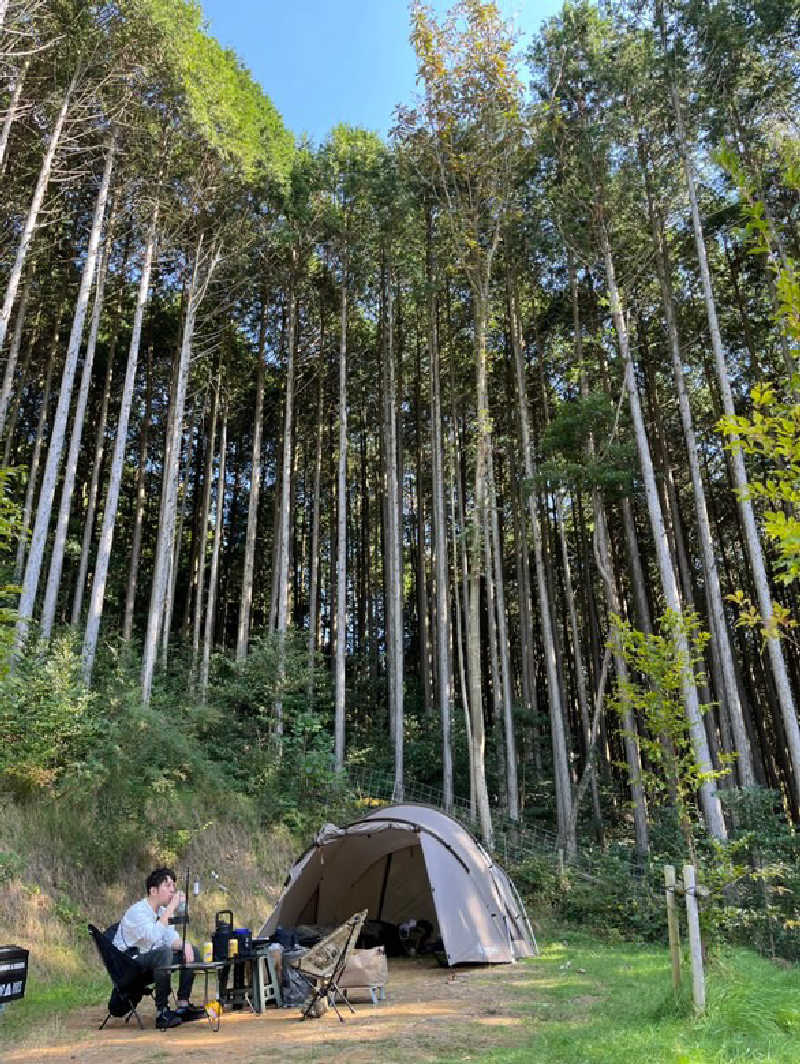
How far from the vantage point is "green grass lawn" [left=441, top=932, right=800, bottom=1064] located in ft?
11.4

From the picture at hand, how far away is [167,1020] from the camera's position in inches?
190

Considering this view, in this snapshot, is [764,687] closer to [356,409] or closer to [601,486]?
[601,486]

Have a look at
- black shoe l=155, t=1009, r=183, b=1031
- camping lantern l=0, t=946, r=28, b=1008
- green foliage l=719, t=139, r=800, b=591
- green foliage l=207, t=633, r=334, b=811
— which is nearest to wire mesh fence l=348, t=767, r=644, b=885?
green foliage l=207, t=633, r=334, b=811

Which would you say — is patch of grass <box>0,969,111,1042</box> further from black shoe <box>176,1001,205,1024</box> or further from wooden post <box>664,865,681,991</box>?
wooden post <box>664,865,681,991</box>

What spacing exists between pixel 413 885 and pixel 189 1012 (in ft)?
14.4

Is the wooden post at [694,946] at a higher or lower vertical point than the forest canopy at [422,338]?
lower

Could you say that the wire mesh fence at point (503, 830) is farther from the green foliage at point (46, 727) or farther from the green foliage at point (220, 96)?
the green foliage at point (220, 96)

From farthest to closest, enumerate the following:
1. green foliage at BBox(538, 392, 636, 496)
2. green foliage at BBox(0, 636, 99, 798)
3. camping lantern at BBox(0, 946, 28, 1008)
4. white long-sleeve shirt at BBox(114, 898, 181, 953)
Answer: green foliage at BBox(538, 392, 636, 496), green foliage at BBox(0, 636, 99, 798), white long-sleeve shirt at BBox(114, 898, 181, 953), camping lantern at BBox(0, 946, 28, 1008)

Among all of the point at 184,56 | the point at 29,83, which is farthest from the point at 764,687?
the point at 29,83

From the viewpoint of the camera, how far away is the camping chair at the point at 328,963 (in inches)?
200

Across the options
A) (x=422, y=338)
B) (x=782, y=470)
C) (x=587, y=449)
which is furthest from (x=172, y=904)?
(x=422, y=338)

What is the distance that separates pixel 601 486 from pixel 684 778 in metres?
6.88

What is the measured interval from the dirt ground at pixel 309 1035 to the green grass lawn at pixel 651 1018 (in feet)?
0.82

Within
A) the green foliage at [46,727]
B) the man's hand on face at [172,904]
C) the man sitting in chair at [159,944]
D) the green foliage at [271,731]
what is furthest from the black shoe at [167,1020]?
the green foliage at [271,731]
